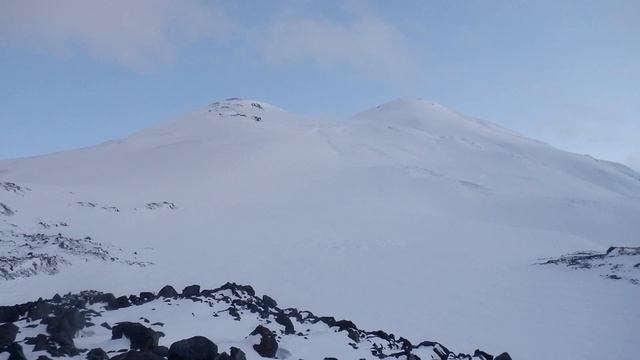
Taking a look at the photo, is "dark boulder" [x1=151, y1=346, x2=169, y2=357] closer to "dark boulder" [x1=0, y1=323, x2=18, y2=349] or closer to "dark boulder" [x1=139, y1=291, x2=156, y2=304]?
"dark boulder" [x1=0, y1=323, x2=18, y2=349]

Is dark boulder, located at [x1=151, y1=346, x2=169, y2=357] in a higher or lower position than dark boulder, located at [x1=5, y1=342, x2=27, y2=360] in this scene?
higher

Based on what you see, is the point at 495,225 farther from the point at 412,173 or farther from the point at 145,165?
the point at 145,165

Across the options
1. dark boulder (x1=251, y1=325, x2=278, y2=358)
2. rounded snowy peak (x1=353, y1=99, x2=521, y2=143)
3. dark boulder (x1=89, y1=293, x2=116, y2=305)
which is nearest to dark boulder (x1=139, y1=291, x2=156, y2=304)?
dark boulder (x1=89, y1=293, x2=116, y2=305)

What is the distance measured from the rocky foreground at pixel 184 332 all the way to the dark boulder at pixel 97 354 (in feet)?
0.05

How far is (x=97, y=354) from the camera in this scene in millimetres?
7652

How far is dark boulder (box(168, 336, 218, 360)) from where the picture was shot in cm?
776

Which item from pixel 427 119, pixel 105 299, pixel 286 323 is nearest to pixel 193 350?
pixel 286 323

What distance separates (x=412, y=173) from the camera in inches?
2216

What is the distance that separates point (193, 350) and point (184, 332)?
2215 mm

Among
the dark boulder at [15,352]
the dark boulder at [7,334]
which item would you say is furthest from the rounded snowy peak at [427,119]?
the dark boulder at [15,352]

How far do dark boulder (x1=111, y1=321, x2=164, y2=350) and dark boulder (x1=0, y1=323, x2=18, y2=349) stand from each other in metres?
1.51

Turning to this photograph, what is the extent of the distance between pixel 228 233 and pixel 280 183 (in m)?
21.1

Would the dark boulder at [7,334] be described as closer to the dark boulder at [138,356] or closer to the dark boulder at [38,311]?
the dark boulder at [38,311]

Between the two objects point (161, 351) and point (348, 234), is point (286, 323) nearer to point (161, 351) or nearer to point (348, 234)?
point (161, 351)
